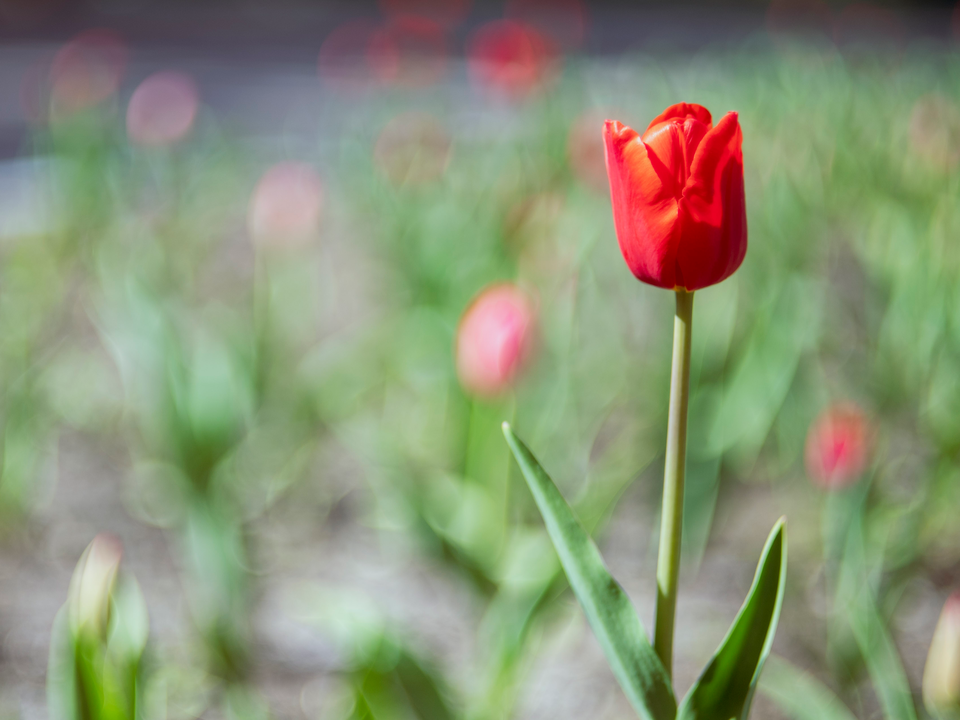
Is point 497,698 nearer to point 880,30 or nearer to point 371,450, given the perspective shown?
point 371,450

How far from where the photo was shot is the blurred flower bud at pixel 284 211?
4.50 ft

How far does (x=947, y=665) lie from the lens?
1.83 feet

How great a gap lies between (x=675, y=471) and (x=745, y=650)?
11 cm

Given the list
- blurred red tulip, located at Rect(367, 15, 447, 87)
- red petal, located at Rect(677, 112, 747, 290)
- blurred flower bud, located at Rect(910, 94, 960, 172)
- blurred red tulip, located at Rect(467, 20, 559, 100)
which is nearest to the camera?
red petal, located at Rect(677, 112, 747, 290)

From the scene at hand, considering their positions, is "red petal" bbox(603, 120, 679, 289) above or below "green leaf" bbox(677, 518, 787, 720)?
above

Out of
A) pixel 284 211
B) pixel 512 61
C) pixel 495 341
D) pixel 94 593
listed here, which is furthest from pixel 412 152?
pixel 94 593

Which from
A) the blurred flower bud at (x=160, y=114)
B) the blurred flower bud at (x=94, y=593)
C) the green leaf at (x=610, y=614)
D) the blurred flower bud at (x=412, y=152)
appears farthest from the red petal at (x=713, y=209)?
the blurred flower bud at (x=160, y=114)

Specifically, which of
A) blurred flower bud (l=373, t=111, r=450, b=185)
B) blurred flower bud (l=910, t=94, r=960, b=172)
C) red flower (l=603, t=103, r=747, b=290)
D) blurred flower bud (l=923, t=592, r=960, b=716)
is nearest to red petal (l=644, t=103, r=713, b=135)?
red flower (l=603, t=103, r=747, b=290)

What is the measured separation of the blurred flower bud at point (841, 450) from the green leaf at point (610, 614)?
1.23 ft

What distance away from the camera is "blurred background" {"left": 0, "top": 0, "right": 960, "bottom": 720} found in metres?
0.79

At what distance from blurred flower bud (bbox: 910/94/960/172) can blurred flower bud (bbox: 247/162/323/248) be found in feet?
3.84

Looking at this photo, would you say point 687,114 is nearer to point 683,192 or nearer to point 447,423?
point 683,192

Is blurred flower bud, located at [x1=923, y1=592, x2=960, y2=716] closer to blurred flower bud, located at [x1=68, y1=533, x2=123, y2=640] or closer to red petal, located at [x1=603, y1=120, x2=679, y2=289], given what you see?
red petal, located at [x1=603, y1=120, x2=679, y2=289]

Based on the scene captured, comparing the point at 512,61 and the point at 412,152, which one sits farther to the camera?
the point at 412,152
